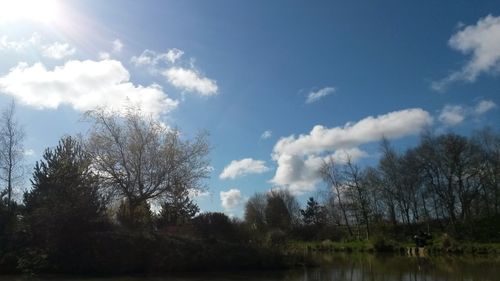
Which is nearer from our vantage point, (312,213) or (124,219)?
(124,219)

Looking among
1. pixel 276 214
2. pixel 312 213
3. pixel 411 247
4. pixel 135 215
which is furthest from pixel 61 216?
pixel 312 213

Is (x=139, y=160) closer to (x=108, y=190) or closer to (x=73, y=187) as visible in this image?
(x=108, y=190)

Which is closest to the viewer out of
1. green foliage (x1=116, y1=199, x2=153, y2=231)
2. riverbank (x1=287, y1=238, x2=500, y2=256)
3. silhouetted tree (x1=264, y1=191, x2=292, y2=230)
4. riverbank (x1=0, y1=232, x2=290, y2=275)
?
riverbank (x1=0, y1=232, x2=290, y2=275)

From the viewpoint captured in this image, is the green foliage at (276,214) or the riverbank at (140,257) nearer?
the riverbank at (140,257)

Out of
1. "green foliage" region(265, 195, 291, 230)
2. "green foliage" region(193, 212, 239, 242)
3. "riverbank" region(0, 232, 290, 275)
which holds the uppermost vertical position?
"green foliage" region(265, 195, 291, 230)

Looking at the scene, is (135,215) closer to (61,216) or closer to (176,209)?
(176,209)

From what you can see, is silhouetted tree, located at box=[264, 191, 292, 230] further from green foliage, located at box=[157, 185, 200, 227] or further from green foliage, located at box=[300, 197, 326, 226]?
green foliage, located at box=[157, 185, 200, 227]

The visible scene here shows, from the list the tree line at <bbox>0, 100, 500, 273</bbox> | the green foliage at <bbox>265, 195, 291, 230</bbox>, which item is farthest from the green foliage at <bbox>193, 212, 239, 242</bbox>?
the green foliage at <bbox>265, 195, 291, 230</bbox>

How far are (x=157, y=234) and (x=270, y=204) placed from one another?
5354cm

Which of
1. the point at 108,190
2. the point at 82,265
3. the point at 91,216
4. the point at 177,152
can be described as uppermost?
the point at 177,152

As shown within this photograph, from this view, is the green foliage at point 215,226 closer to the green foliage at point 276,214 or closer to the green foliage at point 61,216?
the green foliage at point 61,216

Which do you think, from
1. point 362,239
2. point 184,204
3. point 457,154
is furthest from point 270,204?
point 184,204

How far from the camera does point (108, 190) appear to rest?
109 ft

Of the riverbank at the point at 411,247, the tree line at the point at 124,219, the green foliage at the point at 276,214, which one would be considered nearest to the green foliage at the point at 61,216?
the tree line at the point at 124,219
